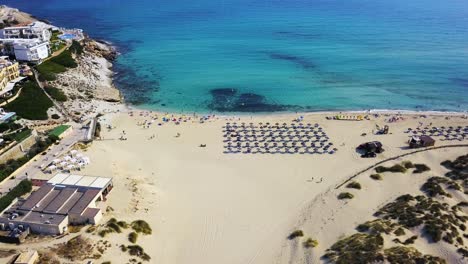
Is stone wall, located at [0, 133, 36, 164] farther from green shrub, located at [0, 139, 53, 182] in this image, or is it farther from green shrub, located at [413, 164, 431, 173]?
green shrub, located at [413, 164, 431, 173]

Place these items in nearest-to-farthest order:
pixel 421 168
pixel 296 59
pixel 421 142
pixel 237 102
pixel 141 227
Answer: pixel 141 227 < pixel 421 168 < pixel 421 142 < pixel 237 102 < pixel 296 59

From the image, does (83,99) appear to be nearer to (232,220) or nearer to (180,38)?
(232,220)

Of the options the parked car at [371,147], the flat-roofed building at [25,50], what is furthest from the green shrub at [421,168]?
the flat-roofed building at [25,50]

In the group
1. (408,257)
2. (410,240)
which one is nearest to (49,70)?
(410,240)

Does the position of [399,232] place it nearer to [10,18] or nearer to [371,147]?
[371,147]

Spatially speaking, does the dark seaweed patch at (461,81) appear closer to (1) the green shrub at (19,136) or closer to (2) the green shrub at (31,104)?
(2) the green shrub at (31,104)

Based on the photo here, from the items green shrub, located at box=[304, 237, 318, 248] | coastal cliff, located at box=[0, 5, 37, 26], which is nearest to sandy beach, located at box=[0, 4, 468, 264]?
green shrub, located at box=[304, 237, 318, 248]

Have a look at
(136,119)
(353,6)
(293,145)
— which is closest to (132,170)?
(136,119)
